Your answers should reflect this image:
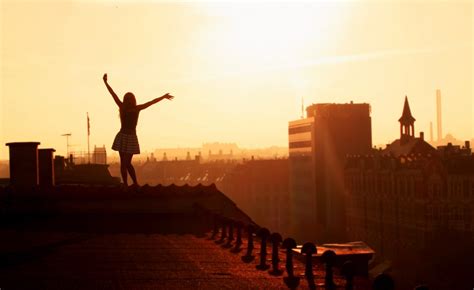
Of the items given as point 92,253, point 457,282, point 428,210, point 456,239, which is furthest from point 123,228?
point 428,210

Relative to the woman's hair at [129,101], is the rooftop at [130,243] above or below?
below

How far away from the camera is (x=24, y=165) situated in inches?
980

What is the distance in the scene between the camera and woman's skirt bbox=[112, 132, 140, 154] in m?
19.1

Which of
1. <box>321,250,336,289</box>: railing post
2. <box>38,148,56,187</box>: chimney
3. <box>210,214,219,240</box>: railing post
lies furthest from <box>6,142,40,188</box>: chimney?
<box>321,250,336,289</box>: railing post

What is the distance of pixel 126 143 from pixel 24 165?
21.8ft

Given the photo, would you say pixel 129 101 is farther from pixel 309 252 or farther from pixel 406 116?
pixel 406 116

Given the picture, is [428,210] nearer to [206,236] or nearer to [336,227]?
[336,227]

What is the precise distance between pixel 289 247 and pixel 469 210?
10609cm

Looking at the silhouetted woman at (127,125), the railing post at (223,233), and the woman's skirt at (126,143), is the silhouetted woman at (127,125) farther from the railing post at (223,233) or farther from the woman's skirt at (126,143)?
the railing post at (223,233)

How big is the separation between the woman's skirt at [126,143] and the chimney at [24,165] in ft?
20.8

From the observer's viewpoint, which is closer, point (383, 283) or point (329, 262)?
point (383, 283)

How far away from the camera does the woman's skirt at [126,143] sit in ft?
62.6

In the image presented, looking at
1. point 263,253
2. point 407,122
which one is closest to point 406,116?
point 407,122

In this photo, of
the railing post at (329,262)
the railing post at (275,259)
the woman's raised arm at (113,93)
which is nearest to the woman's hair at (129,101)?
the woman's raised arm at (113,93)
